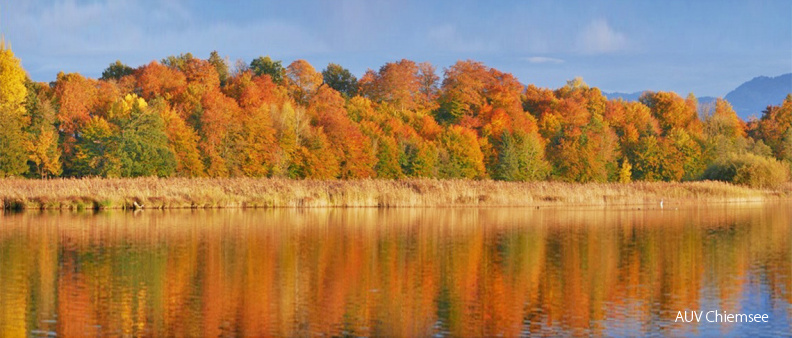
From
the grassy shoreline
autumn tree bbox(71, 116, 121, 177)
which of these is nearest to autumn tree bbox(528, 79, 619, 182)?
the grassy shoreline

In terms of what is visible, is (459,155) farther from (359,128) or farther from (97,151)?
(97,151)

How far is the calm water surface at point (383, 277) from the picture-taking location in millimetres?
17719

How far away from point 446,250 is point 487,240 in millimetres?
3641

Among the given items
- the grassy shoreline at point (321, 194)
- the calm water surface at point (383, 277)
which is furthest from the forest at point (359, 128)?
the calm water surface at point (383, 277)

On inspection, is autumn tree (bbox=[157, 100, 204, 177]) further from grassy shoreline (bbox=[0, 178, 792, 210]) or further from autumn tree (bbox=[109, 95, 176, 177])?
grassy shoreline (bbox=[0, 178, 792, 210])

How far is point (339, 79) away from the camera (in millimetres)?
106000

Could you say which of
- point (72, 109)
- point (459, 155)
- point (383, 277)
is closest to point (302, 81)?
point (459, 155)

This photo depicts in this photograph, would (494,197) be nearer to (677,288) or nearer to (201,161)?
(201,161)

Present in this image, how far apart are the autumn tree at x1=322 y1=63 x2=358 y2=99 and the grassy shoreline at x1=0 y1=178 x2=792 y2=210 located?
158ft

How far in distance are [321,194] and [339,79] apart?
55.4 metres

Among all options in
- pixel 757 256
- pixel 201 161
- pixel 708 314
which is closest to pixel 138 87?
pixel 201 161

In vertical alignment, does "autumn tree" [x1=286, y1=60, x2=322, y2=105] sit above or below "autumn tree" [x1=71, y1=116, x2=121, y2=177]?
above

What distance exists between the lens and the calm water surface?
1772 centimetres

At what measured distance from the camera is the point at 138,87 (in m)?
83.1
